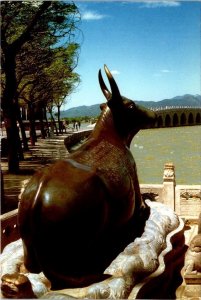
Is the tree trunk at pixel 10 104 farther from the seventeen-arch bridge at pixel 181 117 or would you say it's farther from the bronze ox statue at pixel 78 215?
the seventeen-arch bridge at pixel 181 117

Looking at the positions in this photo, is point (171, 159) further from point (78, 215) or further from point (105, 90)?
point (78, 215)

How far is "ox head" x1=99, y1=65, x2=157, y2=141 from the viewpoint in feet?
27.1

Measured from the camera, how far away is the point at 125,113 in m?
8.49

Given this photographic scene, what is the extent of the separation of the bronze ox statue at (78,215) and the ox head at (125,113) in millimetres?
139

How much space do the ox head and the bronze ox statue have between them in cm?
14

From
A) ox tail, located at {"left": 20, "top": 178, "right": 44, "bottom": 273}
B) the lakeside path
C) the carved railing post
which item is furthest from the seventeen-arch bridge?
ox tail, located at {"left": 20, "top": 178, "right": 44, "bottom": 273}

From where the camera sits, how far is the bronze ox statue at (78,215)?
21.3 feet

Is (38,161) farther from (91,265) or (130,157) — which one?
(91,265)

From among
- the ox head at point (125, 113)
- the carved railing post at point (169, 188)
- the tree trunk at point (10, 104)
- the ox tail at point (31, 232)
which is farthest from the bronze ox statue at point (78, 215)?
the tree trunk at point (10, 104)

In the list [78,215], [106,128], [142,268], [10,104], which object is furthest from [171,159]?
[78,215]

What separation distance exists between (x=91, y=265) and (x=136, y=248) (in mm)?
952

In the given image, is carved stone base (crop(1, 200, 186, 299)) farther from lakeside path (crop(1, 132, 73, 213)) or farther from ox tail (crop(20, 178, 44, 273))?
lakeside path (crop(1, 132, 73, 213))

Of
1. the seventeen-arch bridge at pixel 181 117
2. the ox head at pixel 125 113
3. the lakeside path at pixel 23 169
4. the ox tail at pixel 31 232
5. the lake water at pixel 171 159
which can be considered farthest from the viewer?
the seventeen-arch bridge at pixel 181 117

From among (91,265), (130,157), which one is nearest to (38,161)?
(130,157)
